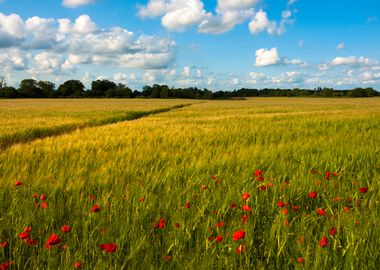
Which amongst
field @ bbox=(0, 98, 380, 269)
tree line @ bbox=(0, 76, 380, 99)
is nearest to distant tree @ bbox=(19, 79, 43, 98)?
tree line @ bbox=(0, 76, 380, 99)

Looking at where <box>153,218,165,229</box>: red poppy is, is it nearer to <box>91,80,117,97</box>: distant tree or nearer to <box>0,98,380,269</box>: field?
<box>0,98,380,269</box>: field

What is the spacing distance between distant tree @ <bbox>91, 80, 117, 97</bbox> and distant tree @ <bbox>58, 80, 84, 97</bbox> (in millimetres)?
4388

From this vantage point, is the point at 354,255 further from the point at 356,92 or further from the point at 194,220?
the point at 356,92

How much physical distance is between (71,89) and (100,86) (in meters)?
10.7

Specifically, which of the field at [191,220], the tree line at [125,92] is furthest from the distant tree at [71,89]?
the field at [191,220]

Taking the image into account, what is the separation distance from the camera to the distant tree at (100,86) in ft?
355

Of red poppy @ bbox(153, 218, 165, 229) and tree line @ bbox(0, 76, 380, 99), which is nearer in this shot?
red poppy @ bbox(153, 218, 165, 229)

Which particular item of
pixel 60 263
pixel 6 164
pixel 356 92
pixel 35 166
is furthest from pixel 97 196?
pixel 356 92

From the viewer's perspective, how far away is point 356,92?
107 m

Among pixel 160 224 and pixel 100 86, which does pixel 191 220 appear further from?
pixel 100 86

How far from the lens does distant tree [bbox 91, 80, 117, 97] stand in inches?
4259

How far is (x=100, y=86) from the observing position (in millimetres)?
113562

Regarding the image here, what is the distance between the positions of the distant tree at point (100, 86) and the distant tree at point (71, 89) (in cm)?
439

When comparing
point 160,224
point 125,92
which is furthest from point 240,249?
point 125,92
